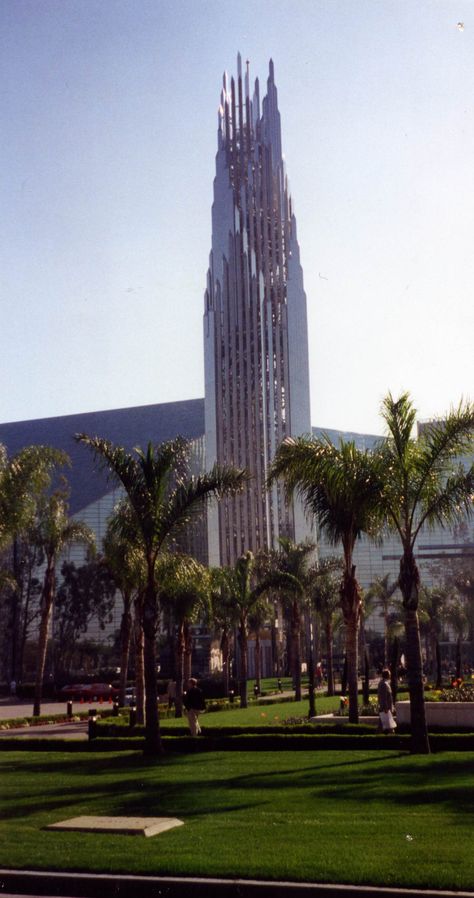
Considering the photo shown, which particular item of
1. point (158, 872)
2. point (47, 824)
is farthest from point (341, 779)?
point (158, 872)

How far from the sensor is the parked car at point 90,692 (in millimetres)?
57125

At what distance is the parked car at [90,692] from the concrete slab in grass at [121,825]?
46.2 meters

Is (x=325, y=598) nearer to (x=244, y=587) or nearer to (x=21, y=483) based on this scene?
(x=244, y=587)

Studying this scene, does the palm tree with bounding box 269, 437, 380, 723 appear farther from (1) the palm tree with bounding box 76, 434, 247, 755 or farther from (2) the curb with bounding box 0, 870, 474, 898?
(2) the curb with bounding box 0, 870, 474, 898

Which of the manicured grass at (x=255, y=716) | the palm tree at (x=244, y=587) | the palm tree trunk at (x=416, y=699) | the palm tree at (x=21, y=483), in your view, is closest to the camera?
the palm tree trunk at (x=416, y=699)

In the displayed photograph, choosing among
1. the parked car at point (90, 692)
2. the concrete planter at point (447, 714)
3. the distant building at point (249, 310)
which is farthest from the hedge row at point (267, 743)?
the distant building at point (249, 310)

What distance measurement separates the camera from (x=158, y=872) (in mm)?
8953

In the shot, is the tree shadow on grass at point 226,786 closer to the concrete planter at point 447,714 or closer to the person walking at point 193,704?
the person walking at point 193,704

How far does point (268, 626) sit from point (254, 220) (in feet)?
139

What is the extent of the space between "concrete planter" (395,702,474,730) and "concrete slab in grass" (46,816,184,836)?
10.9 meters

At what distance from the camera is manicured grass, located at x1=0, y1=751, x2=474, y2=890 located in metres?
8.88

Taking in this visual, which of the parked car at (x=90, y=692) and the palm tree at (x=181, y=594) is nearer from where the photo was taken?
the palm tree at (x=181, y=594)

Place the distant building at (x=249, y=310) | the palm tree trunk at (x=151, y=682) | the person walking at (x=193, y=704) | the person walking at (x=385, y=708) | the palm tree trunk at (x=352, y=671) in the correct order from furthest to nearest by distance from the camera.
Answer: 1. the distant building at (x=249, y=310)
2. the palm tree trunk at (x=352, y=671)
3. the person walking at (x=193, y=704)
4. the person walking at (x=385, y=708)
5. the palm tree trunk at (x=151, y=682)

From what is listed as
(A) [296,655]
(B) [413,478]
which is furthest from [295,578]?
(B) [413,478]
